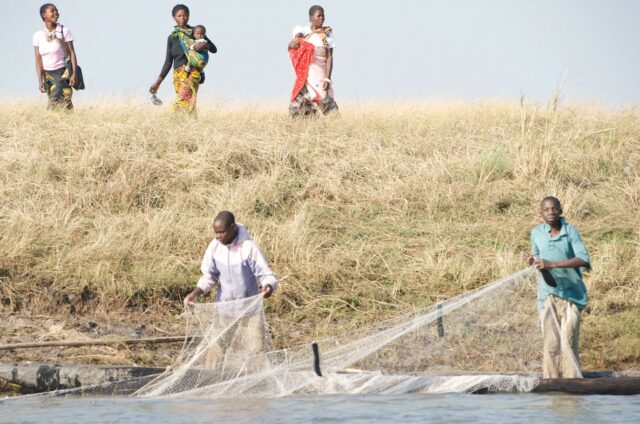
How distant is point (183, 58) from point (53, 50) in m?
1.66

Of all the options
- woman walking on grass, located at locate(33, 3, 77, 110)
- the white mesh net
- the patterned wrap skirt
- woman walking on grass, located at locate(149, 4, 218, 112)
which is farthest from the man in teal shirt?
woman walking on grass, located at locate(33, 3, 77, 110)

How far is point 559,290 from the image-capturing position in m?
7.73

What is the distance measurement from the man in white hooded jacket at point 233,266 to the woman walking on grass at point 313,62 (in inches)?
248

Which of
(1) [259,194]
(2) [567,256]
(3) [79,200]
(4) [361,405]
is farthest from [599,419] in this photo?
(3) [79,200]

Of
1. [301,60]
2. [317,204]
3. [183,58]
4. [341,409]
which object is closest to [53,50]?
[183,58]

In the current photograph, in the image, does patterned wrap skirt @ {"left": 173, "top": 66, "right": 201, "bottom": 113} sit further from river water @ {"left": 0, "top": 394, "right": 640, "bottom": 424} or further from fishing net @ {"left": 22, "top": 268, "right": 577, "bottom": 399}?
river water @ {"left": 0, "top": 394, "right": 640, "bottom": 424}

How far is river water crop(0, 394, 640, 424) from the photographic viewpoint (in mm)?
7344

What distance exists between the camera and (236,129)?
14016 mm

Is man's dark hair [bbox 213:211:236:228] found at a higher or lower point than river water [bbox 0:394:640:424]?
higher

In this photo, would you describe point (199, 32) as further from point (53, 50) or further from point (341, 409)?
A: point (341, 409)

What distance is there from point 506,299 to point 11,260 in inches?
189

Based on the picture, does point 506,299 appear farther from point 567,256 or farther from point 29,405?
point 29,405

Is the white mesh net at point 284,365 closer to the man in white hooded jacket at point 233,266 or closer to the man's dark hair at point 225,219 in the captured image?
the man in white hooded jacket at point 233,266

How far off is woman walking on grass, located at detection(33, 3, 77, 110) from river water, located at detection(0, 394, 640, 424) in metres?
6.77
